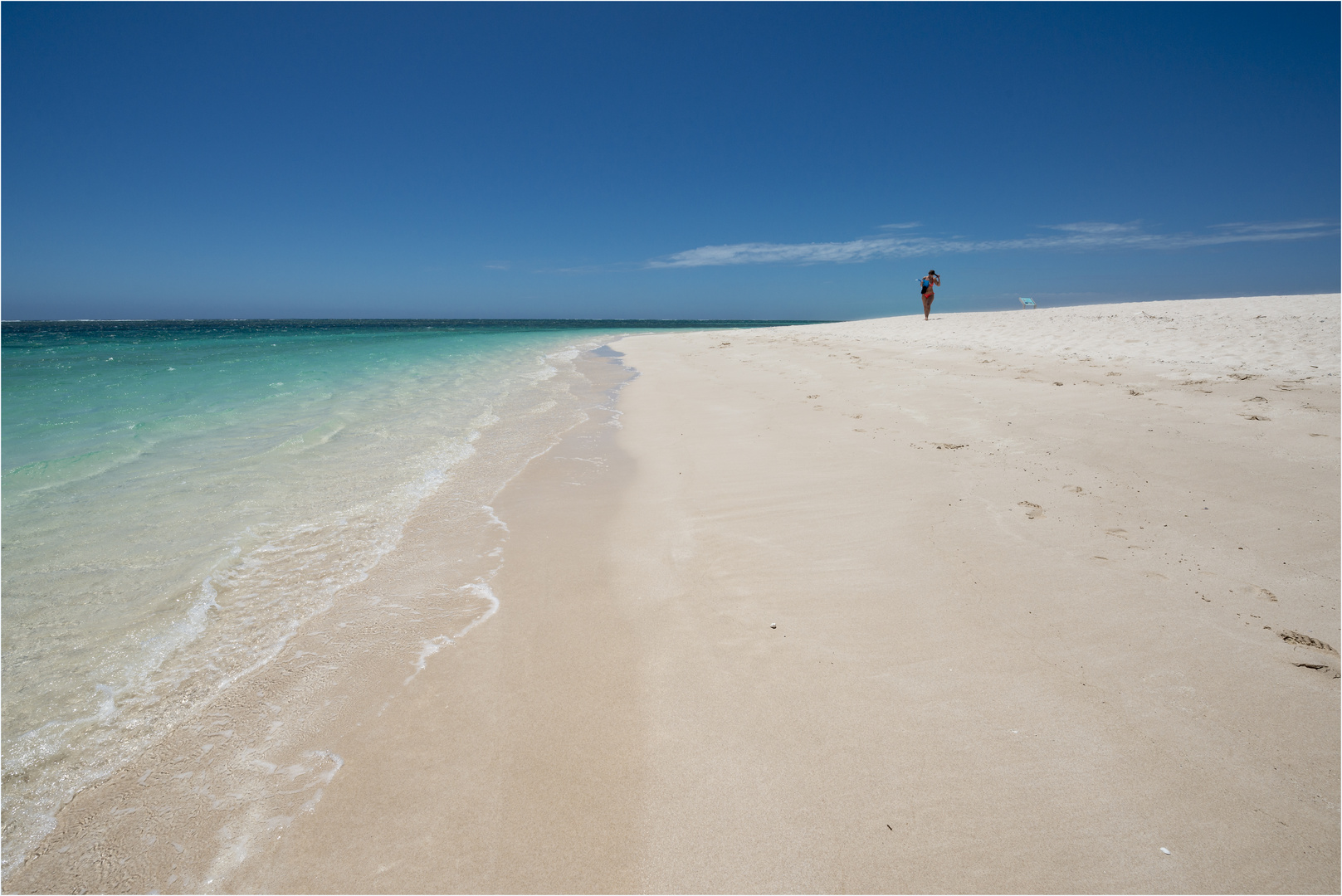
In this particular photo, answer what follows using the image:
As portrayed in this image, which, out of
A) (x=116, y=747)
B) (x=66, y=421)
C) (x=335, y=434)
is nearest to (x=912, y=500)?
(x=116, y=747)

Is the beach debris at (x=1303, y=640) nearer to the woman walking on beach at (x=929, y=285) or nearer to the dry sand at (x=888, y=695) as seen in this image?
the dry sand at (x=888, y=695)

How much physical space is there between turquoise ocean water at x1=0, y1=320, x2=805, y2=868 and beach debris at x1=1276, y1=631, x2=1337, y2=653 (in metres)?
4.69

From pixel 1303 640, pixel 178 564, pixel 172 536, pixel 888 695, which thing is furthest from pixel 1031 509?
pixel 172 536

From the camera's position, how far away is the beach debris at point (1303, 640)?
2.27 meters

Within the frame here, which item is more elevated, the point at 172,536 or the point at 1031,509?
the point at 1031,509

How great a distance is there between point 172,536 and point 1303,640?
6.66m

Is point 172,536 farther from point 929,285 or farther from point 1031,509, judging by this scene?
point 929,285

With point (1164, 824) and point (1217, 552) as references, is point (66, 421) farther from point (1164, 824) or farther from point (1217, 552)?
point (1217, 552)

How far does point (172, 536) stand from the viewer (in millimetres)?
3998

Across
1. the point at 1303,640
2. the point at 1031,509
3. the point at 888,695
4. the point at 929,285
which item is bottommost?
the point at 888,695

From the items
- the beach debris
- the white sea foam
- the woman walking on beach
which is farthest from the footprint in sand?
the woman walking on beach

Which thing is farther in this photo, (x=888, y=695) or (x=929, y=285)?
(x=929, y=285)

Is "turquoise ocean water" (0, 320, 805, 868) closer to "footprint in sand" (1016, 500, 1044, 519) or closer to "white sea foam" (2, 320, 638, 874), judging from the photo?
"white sea foam" (2, 320, 638, 874)

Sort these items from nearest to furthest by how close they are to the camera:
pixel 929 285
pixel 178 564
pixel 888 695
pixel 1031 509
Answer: pixel 888 695 → pixel 178 564 → pixel 1031 509 → pixel 929 285
